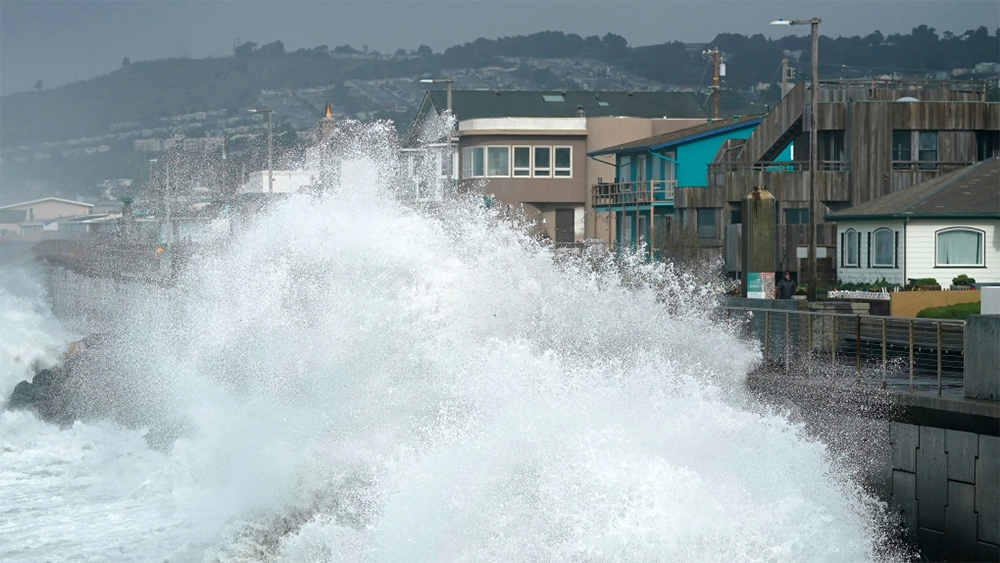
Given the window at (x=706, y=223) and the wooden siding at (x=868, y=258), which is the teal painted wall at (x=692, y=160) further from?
the wooden siding at (x=868, y=258)

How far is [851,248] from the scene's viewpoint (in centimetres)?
3083

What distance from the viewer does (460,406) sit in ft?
44.6

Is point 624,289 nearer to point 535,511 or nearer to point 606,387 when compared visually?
point 606,387

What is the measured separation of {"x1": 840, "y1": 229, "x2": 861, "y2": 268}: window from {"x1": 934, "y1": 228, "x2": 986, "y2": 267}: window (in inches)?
88.5

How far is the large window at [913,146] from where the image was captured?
36938mm

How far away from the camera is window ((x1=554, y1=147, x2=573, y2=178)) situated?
55.0 meters

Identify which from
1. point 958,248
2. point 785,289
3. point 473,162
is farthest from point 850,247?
point 473,162

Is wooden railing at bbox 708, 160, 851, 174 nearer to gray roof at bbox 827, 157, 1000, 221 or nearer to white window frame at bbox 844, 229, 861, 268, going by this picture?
gray roof at bbox 827, 157, 1000, 221

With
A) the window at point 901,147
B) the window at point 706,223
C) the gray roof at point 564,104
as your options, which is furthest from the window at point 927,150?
the gray roof at point 564,104

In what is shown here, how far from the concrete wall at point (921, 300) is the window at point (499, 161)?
32.7 meters

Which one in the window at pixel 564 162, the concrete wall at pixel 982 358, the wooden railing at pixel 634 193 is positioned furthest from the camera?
the window at pixel 564 162

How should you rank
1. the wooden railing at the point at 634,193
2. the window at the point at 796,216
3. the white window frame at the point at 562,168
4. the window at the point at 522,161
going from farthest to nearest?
the white window frame at the point at 562,168 < the window at the point at 522,161 < the wooden railing at the point at 634,193 < the window at the point at 796,216

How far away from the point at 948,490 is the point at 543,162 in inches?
1678

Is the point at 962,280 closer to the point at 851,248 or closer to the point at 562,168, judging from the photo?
the point at 851,248
